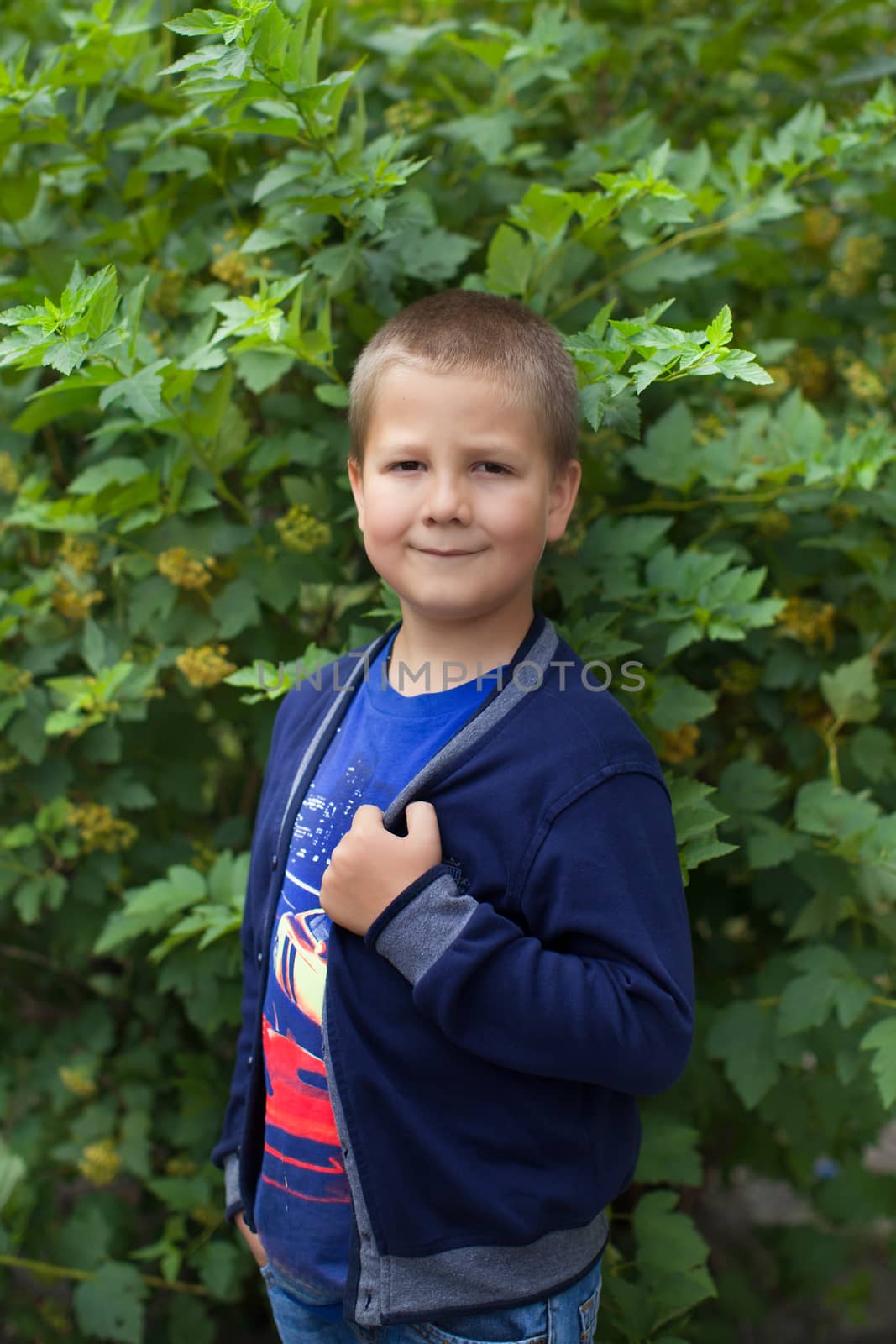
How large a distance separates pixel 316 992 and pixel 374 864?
0.81 feet

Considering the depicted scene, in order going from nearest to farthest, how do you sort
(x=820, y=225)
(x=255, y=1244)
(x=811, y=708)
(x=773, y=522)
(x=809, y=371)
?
(x=255, y=1244) → (x=773, y=522) → (x=811, y=708) → (x=809, y=371) → (x=820, y=225)

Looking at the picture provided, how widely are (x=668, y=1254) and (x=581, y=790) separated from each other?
3.20ft

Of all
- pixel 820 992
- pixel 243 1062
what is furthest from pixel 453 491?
pixel 820 992

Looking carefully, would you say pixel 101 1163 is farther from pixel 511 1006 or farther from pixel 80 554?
pixel 511 1006

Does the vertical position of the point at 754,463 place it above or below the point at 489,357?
below

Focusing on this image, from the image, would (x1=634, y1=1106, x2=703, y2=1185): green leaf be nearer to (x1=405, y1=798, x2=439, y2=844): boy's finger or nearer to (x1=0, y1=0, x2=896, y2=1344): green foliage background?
(x1=0, y1=0, x2=896, y2=1344): green foliage background

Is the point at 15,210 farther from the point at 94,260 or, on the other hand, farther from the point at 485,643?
the point at 485,643

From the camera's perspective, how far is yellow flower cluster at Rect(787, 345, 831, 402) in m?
2.38

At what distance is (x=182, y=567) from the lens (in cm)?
184

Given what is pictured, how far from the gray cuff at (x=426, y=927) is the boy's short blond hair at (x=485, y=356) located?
501 mm

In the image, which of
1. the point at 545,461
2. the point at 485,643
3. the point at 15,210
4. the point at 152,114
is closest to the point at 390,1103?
the point at 485,643

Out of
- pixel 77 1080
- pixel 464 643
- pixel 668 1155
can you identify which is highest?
pixel 464 643

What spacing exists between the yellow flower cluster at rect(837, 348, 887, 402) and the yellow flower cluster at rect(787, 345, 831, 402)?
70mm

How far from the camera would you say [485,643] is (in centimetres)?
132
